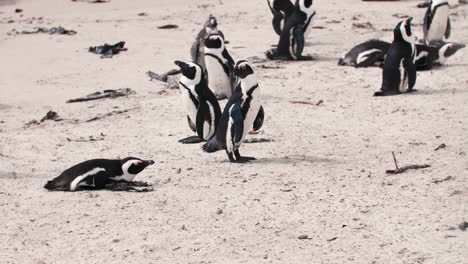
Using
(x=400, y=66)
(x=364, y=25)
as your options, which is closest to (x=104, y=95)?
(x=400, y=66)

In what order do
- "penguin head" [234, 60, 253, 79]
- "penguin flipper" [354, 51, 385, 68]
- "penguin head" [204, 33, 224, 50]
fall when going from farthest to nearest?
1. "penguin flipper" [354, 51, 385, 68]
2. "penguin head" [204, 33, 224, 50]
3. "penguin head" [234, 60, 253, 79]

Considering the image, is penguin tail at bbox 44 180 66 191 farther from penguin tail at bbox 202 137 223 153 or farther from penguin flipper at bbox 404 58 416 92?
penguin flipper at bbox 404 58 416 92

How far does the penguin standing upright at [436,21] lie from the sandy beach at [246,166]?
64cm

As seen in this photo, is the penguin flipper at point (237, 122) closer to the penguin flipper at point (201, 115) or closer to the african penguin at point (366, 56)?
the penguin flipper at point (201, 115)

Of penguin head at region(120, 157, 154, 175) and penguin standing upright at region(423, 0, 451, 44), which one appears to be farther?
penguin standing upright at region(423, 0, 451, 44)

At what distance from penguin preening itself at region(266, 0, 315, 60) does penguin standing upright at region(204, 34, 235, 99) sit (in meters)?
2.19

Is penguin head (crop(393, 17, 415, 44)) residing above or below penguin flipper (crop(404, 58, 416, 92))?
above

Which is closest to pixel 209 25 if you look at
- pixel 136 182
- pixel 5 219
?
pixel 136 182

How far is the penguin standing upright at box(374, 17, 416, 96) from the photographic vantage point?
27.0ft

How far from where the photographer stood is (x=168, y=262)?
415 centimetres

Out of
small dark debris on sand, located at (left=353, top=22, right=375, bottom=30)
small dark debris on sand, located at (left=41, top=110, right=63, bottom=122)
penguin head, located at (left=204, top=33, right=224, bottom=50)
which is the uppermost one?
penguin head, located at (left=204, top=33, right=224, bottom=50)

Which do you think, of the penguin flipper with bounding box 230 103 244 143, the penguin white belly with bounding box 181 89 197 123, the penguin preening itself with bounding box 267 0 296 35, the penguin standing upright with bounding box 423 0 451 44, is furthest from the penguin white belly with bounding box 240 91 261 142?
the penguin preening itself with bounding box 267 0 296 35

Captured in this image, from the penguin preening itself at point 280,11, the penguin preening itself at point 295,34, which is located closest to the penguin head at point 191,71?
the penguin preening itself at point 295,34

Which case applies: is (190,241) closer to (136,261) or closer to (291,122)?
(136,261)
